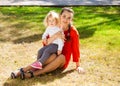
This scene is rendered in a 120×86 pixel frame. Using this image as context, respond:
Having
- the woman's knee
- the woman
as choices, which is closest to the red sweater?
the woman

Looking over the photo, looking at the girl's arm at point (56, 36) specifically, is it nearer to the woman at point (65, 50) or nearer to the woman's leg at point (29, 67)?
the woman at point (65, 50)

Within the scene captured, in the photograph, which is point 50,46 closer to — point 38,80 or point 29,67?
point 29,67

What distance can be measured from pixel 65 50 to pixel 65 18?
0.59 m

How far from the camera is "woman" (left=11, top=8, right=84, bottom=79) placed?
20.0 ft

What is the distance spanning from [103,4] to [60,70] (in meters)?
6.02

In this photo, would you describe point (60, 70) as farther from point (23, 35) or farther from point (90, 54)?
point (23, 35)

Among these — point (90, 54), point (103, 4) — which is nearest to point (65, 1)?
point (103, 4)

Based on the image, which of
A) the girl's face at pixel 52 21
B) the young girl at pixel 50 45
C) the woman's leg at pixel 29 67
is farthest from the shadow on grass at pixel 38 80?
the girl's face at pixel 52 21

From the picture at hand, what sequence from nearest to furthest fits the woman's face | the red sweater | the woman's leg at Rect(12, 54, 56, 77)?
the woman's leg at Rect(12, 54, 56, 77) < the woman's face < the red sweater

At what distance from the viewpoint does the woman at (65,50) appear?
6.09 m

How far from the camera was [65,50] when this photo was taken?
633 centimetres

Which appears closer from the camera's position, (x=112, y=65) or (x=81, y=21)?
(x=112, y=65)

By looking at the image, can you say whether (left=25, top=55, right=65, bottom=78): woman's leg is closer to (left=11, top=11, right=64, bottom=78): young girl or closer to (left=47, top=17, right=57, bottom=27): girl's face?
(left=11, top=11, right=64, bottom=78): young girl

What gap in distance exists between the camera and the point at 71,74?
6.38 meters
